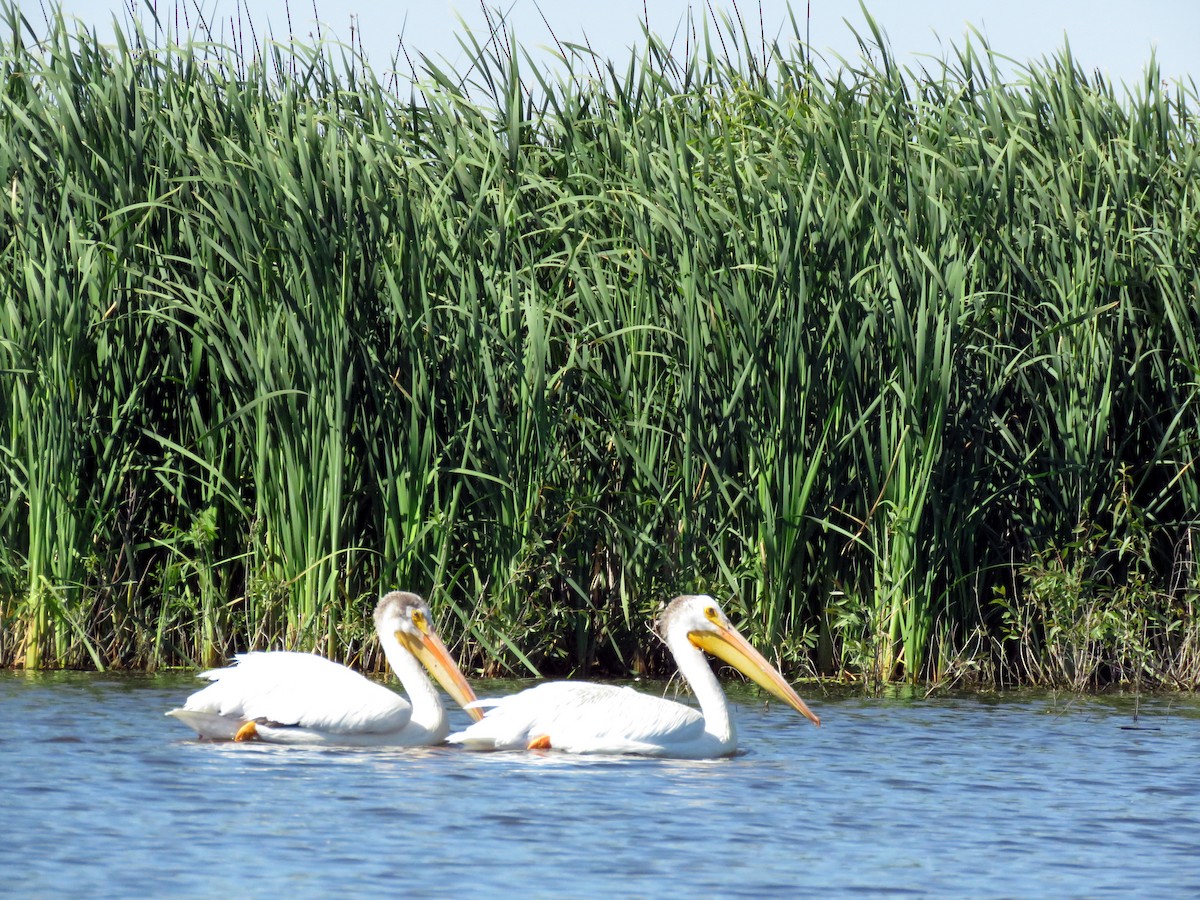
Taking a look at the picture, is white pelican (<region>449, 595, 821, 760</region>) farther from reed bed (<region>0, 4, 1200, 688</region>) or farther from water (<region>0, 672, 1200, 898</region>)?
reed bed (<region>0, 4, 1200, 688</region>)

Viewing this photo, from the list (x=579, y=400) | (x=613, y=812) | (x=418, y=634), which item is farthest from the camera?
(x=579, y=400)

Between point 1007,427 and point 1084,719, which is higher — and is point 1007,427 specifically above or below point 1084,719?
above

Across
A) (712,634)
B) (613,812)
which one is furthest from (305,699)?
(712,634)

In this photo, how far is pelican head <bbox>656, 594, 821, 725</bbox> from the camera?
821cm

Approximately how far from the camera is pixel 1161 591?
940cm

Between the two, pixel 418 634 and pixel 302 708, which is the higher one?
pixel 418 634

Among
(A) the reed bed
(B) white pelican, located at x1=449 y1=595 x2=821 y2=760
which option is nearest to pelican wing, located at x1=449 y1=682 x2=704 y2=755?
(B) white pelican, located at x1=449 y1=595 x2=821 y2=760

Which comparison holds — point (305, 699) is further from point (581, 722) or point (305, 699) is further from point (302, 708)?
point (581, 722)

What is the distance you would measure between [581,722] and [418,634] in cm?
101

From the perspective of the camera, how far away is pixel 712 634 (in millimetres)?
8273

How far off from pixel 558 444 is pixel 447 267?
1001 mm

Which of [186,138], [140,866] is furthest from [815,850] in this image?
[186,138]

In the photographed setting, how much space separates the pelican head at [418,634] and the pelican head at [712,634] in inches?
35.7

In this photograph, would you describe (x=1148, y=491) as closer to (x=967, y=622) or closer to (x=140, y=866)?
(x=967, y=622)
